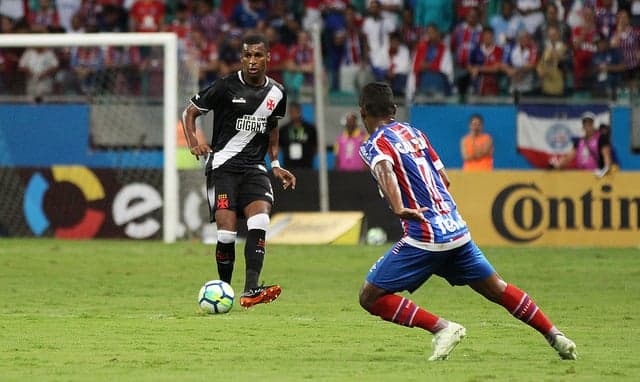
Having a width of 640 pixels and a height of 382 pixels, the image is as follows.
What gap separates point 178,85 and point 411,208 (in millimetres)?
14233

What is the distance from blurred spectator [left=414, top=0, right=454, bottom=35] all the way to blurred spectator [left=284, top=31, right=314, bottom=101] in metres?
2.10

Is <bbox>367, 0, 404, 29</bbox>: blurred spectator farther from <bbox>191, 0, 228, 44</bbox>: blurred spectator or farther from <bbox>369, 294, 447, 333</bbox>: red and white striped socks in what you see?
<bbox>369, 294, 447, 333</bbox>: red and white striped socks

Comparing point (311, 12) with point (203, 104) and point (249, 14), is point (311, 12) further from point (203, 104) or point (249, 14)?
point (203, 104)

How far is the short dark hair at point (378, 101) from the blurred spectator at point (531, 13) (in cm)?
1625

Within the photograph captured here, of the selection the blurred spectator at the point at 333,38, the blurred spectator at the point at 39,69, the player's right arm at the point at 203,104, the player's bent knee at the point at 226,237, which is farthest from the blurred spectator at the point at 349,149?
the player's bent knee at the point at 226,237

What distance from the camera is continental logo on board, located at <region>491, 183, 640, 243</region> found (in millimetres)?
21594

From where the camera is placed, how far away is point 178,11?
26297 mm

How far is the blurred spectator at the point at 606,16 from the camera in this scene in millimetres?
24641

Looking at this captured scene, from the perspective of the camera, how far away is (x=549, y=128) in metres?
23.6

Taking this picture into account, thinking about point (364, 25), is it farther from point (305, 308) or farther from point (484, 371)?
point (484, 371)

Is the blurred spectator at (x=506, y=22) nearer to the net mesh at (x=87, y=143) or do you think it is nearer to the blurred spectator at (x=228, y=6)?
the blurred spectator at (x=228, y=6)

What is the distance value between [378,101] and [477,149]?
1393cm

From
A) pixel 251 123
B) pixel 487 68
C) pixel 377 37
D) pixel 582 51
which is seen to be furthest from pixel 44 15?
pixel 251 123

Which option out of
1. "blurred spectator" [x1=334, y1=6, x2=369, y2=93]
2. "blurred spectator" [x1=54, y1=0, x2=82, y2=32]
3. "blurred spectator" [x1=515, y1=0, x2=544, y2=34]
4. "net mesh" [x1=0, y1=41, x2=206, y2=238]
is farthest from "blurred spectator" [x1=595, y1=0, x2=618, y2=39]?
"blurred spectator" [x1=54, y1=0, x2=82, y2=32]
